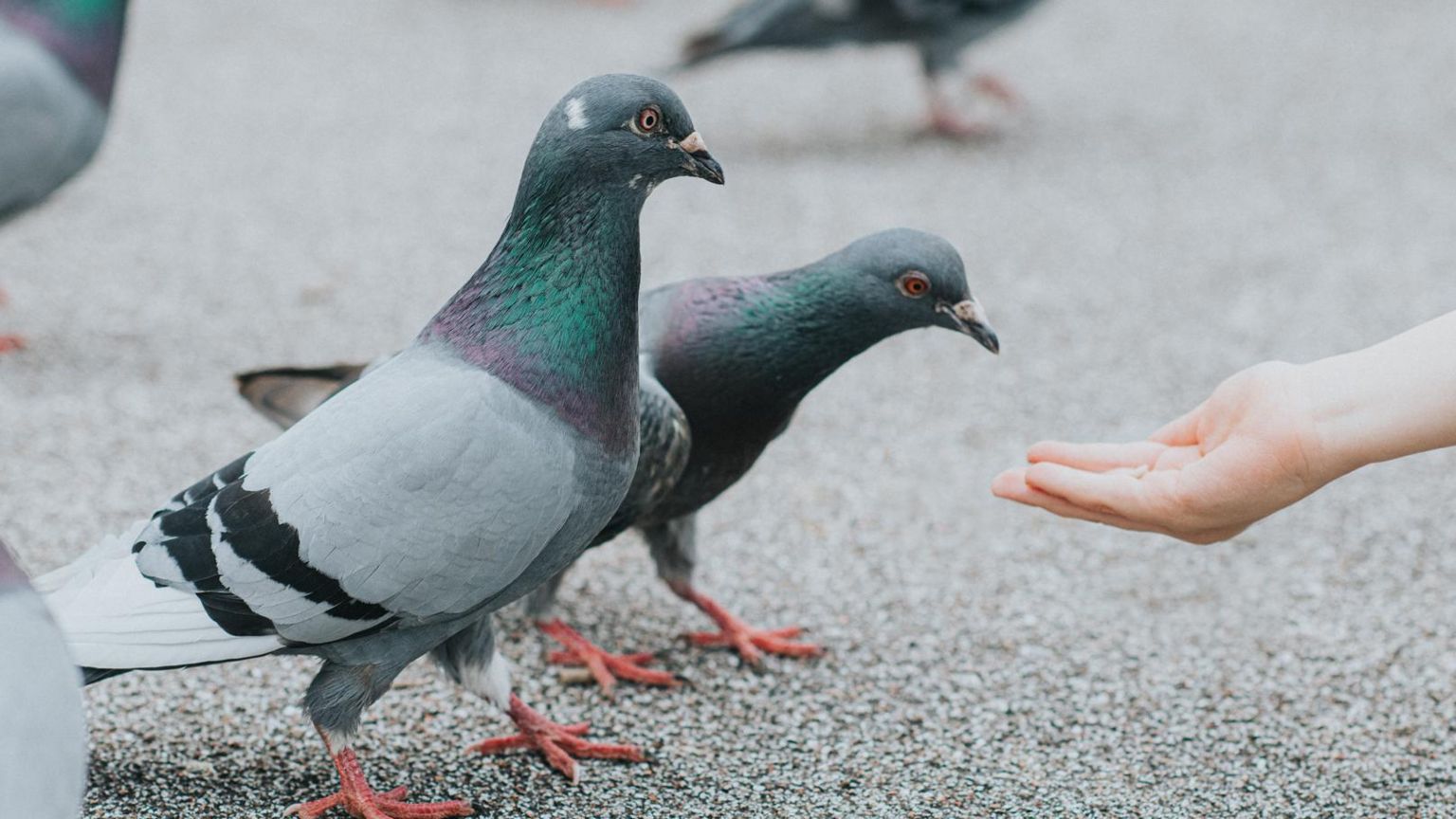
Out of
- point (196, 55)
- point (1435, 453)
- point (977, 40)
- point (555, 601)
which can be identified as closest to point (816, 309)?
point (555, 601)

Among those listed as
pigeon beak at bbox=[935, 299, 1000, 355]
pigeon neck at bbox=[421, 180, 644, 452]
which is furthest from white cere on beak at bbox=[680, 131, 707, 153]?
pigeon beak at bbox=[935, 299, 1000, 355]

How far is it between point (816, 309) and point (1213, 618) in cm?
124

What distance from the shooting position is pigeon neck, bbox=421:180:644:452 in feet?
7.59

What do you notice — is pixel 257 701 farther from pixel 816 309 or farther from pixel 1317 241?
pixel 1317 241

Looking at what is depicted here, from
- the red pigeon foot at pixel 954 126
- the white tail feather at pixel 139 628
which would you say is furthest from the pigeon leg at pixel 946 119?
the white tail feather at pixel 139 628

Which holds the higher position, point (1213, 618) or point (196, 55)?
point (196, 55)

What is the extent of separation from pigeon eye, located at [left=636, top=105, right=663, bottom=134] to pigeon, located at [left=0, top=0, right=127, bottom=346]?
104 inches

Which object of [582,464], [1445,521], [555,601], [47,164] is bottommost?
[1445,521]

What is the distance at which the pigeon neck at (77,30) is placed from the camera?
438 centimetres

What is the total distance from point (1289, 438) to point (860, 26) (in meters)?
4.46

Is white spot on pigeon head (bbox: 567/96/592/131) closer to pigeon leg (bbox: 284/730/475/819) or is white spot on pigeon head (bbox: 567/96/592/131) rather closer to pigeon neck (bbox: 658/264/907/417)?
pigeon neck (bbox: 658/264/907/417)

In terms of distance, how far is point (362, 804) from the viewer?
96.1 inches

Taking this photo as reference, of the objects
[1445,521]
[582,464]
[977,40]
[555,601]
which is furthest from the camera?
[977,40]

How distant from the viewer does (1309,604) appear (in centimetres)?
340
